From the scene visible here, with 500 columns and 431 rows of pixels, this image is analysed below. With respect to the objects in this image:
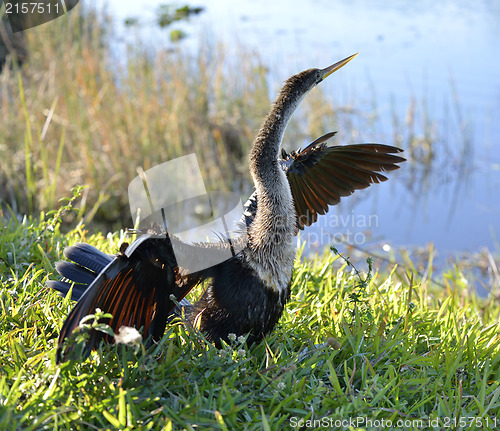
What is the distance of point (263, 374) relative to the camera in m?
2.28

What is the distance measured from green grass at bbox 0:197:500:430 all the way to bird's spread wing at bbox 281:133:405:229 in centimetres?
50

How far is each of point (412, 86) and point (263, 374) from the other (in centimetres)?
811

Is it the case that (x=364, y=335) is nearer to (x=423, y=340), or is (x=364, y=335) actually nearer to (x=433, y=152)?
(x=423, y=340)

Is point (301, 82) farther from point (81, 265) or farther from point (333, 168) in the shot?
point (81, 265)

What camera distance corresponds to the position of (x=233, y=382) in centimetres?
219

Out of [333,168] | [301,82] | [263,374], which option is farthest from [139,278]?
[333,168]

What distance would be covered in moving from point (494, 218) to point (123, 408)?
608cm

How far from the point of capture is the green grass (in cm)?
200

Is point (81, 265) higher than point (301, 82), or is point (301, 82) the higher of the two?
point (301, 82)

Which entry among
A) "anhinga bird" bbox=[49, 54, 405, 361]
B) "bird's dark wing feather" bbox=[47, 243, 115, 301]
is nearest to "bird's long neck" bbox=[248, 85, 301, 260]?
"anhinga bird" bbox=[49, 54, 405, 361]

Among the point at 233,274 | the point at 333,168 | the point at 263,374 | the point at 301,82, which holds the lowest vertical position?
the point at 263,374

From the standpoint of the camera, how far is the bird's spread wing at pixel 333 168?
283cm

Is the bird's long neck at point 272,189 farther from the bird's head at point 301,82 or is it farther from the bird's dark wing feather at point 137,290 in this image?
the bird's dark wing feather at point 137,290

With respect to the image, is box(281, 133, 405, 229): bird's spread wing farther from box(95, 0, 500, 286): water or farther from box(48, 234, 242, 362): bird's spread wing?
box(95, 0, 500, 286): water
